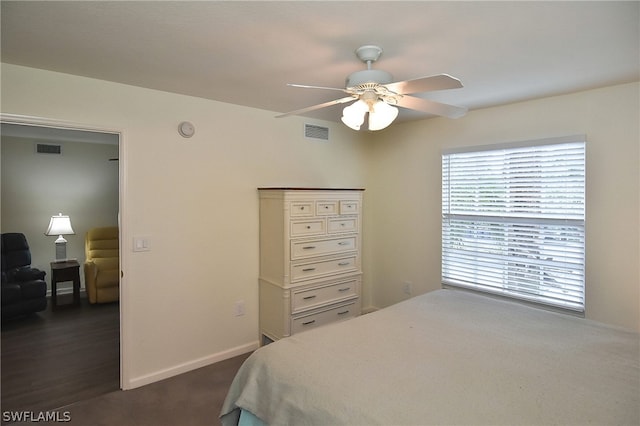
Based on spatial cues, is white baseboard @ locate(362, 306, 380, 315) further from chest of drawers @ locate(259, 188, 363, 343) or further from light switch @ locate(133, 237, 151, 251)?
light switch @ locate(133, 237, 151, 251)

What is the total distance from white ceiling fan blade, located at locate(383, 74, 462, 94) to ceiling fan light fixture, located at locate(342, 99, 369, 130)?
173 millimetres

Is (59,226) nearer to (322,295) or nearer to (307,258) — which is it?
(307,258)

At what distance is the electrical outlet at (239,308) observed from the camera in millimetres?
3184

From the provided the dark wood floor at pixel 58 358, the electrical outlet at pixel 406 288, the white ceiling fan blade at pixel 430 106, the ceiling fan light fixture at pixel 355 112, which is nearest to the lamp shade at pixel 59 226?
the dark wood floor at pixel 58 358

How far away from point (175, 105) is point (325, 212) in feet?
5.26

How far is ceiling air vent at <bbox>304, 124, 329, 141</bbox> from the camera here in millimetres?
3620

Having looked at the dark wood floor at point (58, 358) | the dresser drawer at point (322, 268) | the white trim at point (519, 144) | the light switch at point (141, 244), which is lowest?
the dark wood floor at point (58, 358)

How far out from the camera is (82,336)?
11.8ft

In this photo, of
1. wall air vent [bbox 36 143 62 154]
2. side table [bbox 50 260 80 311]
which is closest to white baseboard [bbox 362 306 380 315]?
side table [bbox 50 260 80 311]

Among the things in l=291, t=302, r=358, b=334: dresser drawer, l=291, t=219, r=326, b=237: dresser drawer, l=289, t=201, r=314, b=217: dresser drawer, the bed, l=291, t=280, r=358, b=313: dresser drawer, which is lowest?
l=291, t=302, r=358, b=334: dresser drawer

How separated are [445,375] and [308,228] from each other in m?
1.87

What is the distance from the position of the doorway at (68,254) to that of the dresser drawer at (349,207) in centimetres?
195

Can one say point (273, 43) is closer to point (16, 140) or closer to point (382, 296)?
point (382, 296)

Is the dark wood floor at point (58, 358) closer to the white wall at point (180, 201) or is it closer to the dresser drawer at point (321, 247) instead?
the white wall at point (180, 201)
